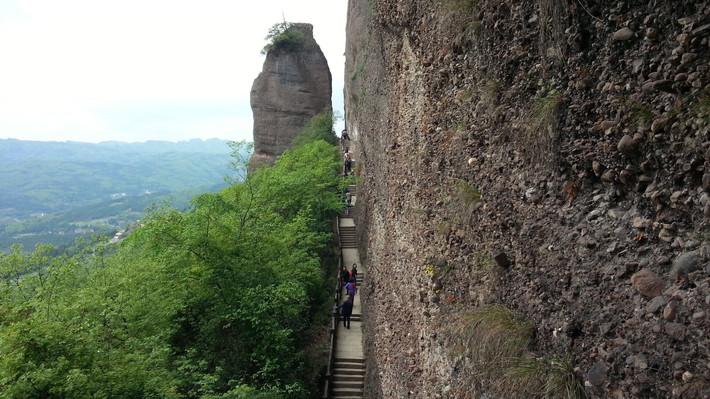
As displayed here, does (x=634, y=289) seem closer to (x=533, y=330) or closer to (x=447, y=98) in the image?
(x=533, y=330)

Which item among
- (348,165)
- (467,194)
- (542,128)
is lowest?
(467,194)

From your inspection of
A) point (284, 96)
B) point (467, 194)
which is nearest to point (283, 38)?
point (284, 96)

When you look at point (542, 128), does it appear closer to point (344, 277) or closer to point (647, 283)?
Result: point (647, 283)

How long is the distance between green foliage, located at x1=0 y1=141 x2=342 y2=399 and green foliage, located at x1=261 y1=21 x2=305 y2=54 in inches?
910

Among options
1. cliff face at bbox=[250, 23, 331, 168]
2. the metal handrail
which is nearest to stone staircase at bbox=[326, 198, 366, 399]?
the metal handrail

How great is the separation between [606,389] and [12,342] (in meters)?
8.11

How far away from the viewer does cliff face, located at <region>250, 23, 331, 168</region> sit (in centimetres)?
3869

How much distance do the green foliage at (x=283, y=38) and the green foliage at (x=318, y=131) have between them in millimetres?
7045

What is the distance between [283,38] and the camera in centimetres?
3844

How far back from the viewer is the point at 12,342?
7.05 meters

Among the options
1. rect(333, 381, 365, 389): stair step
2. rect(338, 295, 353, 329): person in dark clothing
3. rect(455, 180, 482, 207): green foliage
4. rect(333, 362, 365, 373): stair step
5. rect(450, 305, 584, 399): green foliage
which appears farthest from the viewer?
rect(338, 295, 353, 329): person in dark clothing

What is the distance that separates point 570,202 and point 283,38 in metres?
37.8

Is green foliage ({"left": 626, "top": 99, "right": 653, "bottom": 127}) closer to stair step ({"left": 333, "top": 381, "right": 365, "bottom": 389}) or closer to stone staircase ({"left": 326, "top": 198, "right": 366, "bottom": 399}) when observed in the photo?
stone staircase ({"left": 326, "top": 198, "right": 366, "bottom": 399})

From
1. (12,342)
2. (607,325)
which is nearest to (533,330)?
(607,325)
